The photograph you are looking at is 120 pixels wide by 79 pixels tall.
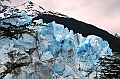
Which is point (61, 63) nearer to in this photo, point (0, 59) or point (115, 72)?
point (0, 59)

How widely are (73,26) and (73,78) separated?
3667 cm

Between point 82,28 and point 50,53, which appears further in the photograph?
point 82,28

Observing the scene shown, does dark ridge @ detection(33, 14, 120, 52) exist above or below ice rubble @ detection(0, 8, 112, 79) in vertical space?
above

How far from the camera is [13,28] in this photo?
4082 mm

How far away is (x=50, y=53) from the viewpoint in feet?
79.3

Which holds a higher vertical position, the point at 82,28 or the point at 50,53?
the point at 82,28

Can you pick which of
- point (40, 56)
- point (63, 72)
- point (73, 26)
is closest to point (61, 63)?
point (63, 72)

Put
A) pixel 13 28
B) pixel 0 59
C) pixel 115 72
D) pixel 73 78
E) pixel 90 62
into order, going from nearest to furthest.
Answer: pixel 13 28, pixel 115 72, pixel 0 59, pixel 73 78, pixel 90 62

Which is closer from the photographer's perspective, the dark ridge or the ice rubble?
the ice rubble

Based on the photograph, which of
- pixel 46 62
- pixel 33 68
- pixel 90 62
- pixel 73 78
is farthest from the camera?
pixel 90 62

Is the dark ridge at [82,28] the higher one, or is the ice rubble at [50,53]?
the dark ridge at [82,28]

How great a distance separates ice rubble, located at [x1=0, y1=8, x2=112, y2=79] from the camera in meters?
17.8

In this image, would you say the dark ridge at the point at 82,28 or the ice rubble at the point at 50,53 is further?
the dark ridge at the point at 82,28

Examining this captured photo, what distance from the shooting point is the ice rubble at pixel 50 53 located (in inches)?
699
